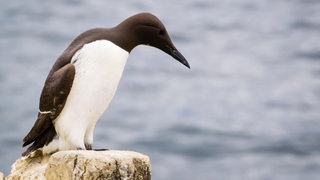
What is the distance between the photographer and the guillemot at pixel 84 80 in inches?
336

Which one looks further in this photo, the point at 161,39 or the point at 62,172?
the point at 161,39

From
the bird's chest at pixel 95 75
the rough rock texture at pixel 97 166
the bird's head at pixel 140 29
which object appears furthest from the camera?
the bird's head at pixel 140 29

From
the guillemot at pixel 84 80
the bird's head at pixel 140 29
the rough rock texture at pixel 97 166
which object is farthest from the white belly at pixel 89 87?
the rough rock texture at pixel 97 166

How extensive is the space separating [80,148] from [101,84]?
1.74 ft

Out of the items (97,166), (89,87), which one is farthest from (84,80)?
(97,166)

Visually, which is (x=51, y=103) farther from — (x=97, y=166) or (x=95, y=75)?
(x=97, y=166)

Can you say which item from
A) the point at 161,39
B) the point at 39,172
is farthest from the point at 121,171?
the point at 161,39

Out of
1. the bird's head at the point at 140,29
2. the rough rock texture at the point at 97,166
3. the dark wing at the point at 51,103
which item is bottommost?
the rough rock texture at the point at 97,166

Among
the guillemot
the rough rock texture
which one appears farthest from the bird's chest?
the rough rock texture

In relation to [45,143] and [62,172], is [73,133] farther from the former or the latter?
[62,172]

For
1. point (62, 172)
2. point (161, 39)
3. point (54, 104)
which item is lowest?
point (62, 172)

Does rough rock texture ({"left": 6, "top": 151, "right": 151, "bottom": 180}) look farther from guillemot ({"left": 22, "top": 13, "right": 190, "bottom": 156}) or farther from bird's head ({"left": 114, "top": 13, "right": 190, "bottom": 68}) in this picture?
bird's head ({"left": 114, "top": 13, "right": 190, "bottom": 68})

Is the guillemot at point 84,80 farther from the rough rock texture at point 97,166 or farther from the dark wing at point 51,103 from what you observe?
the rough rock texture at point 97,166

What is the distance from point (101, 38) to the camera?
338 inches
